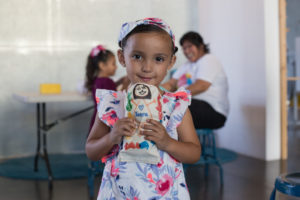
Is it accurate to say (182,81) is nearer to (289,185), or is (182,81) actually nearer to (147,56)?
(289,185)

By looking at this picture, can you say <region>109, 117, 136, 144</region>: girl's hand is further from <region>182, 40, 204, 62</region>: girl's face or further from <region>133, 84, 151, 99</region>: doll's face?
<region>182, 40, 204, 62</region>: girl's face

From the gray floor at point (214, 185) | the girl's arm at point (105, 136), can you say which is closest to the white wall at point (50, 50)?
the gray floor at point (214, 185)

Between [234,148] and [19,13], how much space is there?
2713mm

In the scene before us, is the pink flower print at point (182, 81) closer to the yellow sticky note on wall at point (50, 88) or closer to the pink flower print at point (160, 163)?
the yellow sticky note on wall at point (50, 88)

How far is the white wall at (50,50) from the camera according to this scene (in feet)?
13.5

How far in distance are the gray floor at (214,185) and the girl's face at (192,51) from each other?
973 mm

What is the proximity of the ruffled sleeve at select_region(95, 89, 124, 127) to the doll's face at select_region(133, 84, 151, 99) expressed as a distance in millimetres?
160

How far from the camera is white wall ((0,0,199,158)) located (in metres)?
4.13

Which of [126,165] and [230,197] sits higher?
[126,165]

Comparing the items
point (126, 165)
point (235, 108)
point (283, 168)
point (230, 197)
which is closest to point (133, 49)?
point (126, 165)

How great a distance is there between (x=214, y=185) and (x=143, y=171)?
2016mm

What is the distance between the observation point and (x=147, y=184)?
956 mm

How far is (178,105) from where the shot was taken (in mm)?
1055

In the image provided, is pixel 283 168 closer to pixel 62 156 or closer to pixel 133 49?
pixel 62 156
